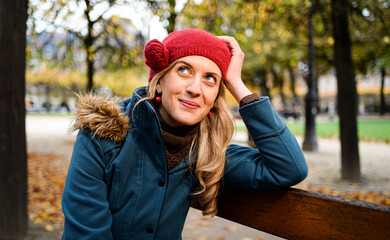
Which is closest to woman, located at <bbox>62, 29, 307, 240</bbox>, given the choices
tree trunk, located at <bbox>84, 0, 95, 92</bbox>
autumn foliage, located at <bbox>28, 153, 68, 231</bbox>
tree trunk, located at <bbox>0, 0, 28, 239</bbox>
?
tree trunk, located at <bbox>0, 0, 28, 239</bbox>

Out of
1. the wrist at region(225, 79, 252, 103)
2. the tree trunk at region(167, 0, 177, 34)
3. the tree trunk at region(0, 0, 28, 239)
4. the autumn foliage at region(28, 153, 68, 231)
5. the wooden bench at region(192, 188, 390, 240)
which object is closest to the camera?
the wooden bench at region(192, 188, 390, 240)

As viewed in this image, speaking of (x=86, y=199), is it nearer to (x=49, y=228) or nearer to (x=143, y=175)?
(x=143, y=175)

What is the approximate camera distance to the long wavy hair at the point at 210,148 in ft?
5.56

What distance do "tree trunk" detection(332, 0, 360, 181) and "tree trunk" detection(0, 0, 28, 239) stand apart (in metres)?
5.47

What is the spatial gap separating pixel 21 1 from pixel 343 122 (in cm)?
579

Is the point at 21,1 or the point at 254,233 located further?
the point at 254,233

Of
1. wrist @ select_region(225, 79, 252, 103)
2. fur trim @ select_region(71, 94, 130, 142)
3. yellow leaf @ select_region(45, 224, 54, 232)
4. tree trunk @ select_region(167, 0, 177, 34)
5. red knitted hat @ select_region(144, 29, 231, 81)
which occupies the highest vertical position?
tree trunk @ select_region(167, 0, 177, 34)

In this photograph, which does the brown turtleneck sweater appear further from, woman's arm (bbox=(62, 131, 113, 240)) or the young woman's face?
woman's arm (bbox=(62, 131, 113, 240))

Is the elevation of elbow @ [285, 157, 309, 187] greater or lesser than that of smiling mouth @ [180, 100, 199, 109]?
lesser

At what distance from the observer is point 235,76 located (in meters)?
1.79

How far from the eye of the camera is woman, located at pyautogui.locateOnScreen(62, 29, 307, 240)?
1513mm

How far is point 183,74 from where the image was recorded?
5.51ft

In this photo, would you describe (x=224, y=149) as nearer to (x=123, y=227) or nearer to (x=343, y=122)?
(x=123, y=227)

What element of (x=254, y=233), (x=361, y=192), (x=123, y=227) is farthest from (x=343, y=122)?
(x=123, y=227)
